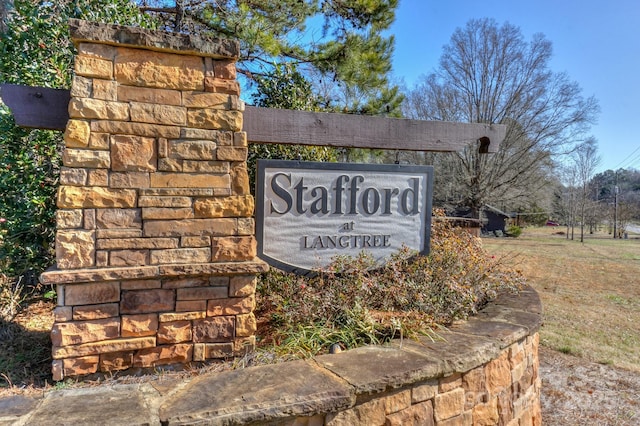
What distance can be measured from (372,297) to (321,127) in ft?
4.37

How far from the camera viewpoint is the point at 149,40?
2.11 m

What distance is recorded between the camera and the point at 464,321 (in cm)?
261

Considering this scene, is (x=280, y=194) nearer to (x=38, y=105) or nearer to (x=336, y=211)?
(x=336, y=211)

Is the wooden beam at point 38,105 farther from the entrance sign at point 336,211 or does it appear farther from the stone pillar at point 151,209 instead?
the entrance sign at point 336,211

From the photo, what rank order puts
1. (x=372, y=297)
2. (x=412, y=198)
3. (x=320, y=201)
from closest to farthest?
(x=372, y=297)
(x=320, y=201)
(x=412, y=198)

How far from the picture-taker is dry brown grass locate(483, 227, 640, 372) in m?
5.37

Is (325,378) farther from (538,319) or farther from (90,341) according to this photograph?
(538,319)

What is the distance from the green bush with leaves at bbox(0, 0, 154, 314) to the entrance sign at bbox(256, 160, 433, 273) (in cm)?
212

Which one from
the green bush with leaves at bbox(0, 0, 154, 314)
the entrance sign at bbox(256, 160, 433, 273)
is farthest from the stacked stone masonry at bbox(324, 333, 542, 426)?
the green bush with leaves at bbox(0, 0, 154, 314)

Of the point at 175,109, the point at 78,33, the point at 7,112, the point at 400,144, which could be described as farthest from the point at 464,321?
the point at 7,112

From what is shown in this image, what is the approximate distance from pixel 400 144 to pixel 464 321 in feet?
4.81

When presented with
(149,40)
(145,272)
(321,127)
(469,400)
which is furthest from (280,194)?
(469,400)

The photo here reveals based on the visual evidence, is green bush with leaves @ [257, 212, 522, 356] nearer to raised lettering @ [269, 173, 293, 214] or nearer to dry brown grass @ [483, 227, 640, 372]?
raised lettering @ [269, 173, 293, 214]

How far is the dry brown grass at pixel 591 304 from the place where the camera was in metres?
5.37
